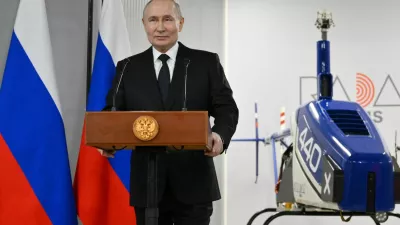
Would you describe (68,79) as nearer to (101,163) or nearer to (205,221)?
(101,163)

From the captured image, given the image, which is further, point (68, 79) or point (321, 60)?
point (68, 79)

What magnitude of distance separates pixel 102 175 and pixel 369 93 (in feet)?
7.62

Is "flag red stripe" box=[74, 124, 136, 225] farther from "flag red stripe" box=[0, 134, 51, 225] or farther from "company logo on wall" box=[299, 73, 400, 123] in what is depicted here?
"company logo on wall" box=[299, 73, 400, 123]

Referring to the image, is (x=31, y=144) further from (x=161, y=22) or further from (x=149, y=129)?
(x=149, y=129)

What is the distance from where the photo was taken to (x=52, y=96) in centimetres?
270

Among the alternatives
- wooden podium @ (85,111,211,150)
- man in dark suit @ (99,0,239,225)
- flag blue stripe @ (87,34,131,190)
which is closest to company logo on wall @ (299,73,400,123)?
flag blue stripe @ (87,34,131,190)

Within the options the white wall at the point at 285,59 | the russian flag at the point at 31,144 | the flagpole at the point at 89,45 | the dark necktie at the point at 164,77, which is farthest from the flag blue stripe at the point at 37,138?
the white wall at the point at 285,59

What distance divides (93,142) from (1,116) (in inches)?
59.7

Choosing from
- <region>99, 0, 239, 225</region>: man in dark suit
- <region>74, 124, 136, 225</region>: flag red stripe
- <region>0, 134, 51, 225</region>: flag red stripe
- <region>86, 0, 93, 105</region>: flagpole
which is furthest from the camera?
<region>86, 0, 93, 105</region>: flagpole

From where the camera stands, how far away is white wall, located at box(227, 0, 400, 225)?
394cm

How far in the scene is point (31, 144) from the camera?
102 inches

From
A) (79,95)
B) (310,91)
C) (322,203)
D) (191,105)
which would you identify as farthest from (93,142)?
(310,91)

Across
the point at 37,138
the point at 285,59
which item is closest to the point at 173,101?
the point at 37,138

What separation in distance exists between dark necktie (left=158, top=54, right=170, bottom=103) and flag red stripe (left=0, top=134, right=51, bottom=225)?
1.27 metres
